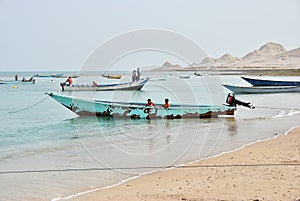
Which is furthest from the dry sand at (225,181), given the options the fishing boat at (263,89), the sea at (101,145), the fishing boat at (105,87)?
the fishing boat at (105,87)

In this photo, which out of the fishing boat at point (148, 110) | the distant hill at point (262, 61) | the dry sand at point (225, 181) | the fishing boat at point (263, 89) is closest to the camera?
the dry sand at point (225, 181)

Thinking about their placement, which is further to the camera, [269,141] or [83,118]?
[83,118]

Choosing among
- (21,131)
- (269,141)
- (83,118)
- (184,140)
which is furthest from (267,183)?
(83,118)

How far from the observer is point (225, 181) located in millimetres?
6535

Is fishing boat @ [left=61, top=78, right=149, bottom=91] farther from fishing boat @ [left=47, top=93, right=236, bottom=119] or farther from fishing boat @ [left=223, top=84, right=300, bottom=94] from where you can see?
fishing boat @ [left=47, top=93, right=236, bottom=119]

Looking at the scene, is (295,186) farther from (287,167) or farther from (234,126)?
(234,126)

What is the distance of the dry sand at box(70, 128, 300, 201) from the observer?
5.73 m

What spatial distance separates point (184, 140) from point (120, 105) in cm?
600

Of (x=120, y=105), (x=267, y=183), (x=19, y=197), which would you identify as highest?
(x=120, y=105)

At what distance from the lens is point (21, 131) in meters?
15.3

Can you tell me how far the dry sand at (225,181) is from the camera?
18.8 feet

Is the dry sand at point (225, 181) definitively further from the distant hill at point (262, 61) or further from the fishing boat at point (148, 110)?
the distant hill at point (262, 61)

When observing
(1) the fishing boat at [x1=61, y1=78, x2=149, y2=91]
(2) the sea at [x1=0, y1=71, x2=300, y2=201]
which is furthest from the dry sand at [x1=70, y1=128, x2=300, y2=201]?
(1) the fishing boat at [x1=61, y1=78, x2=149, y2=91]

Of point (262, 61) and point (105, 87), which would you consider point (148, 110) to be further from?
point (262, 61)
